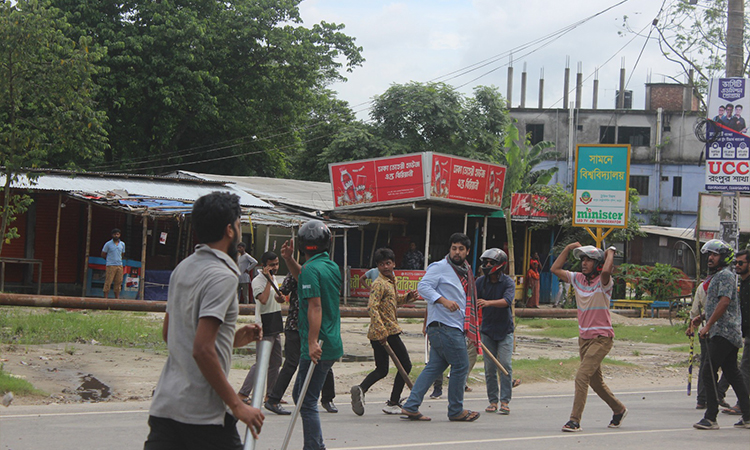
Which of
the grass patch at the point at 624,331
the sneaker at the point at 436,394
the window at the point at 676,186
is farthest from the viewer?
the window at the point at 676,186

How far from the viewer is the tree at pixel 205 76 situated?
96.9 feet

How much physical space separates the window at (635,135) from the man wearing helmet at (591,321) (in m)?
44.2

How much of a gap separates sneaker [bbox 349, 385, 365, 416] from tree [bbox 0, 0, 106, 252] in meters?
7.77

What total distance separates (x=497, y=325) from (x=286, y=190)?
21827 millimetres

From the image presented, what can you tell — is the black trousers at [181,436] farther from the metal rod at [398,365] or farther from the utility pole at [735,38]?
the utility pole at [735,38]

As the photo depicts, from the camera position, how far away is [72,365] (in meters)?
10.5

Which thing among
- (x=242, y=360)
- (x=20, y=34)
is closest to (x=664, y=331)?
(x=242, y=360)

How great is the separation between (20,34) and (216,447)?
11.5 metres

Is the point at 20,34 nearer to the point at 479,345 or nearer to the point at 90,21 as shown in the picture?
the point at 479,345

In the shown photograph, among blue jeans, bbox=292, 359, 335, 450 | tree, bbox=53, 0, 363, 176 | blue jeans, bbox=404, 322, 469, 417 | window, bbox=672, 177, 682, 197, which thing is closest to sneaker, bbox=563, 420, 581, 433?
blue jeans, bbox=404, 322, 469, 417

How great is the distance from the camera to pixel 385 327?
27.8ft

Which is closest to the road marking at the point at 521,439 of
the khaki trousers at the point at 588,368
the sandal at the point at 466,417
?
the khaki trousers at the point at 588,368

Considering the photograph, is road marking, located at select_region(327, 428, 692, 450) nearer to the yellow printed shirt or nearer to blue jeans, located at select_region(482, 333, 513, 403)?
blue jeans, located at select_region(482, 333, 513, 403)

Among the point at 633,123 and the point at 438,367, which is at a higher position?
the point at 633,123
